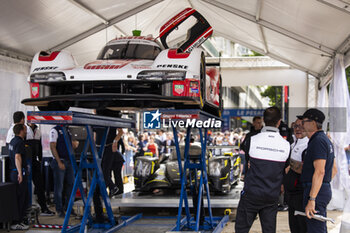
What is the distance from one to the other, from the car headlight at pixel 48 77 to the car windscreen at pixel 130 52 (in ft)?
4.56

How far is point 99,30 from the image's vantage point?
12773mm

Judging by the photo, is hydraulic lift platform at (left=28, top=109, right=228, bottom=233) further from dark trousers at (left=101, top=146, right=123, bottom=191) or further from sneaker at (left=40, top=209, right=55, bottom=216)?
sneaker at (left=40, top=209, right=55, bottom=216)

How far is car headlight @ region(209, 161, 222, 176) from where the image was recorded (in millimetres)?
9430

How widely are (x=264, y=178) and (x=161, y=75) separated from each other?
6.25 ft

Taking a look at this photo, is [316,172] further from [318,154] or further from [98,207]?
[98,207]

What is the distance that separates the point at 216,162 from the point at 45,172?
421 cm

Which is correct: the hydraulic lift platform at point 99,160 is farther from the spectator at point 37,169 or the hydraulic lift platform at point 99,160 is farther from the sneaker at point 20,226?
the spectator at point 37,169

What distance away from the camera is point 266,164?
4906mm

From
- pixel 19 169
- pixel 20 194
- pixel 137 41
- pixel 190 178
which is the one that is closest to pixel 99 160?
pixel 190 178

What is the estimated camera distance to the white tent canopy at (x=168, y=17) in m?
9.10

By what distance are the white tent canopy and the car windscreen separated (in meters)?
0.75

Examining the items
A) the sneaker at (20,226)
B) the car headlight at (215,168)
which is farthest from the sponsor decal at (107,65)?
the car headlight at (215,168)

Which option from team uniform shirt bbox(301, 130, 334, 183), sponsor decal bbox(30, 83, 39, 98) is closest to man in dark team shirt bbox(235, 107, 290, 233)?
team uniform shirt bbox(301, 130, 334, 183)

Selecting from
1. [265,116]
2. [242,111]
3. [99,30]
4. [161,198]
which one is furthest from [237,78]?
[265,116]
